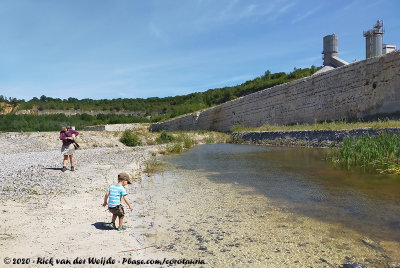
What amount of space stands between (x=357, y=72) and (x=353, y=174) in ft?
30.6

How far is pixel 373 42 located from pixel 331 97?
18769 millimetres

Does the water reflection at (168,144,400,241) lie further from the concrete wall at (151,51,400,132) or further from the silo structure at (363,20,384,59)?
the silo structure at (363,20,384,59)

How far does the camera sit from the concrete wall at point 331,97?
12781 millimetres

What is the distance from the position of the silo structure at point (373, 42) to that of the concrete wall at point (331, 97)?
15.5m

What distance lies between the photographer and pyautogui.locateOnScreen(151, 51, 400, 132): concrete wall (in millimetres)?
12781

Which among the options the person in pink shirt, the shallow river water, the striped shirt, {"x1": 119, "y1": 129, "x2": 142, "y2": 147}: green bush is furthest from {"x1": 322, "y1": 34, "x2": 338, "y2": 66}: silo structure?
the striped shirt

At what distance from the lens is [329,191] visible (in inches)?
205

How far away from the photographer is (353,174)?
6.61 meters

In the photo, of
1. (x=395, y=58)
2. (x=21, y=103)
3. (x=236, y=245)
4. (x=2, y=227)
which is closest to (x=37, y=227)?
(x=2, y=227)

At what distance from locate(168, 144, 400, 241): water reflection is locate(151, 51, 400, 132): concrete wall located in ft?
21.7

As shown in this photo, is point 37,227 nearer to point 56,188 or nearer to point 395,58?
point 56,188

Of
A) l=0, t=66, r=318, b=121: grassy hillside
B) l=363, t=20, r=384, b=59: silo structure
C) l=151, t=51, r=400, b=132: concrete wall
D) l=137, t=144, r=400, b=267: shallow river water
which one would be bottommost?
l=137, t=144, r=400, b=267: shallow river water

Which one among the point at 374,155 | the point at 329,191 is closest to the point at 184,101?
the point at 374,155

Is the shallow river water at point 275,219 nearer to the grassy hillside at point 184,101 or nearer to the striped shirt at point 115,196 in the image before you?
the striped shirt at point 115,196
